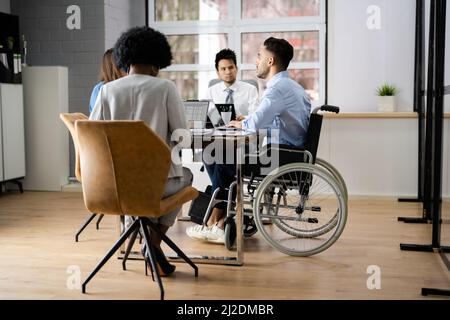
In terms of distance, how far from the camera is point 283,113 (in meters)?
3.79

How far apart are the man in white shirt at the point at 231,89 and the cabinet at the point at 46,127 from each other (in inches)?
70.8

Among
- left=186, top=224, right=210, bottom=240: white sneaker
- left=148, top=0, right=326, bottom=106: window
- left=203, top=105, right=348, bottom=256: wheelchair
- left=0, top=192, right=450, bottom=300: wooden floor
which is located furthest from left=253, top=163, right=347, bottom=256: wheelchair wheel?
left=148, top=0, right=326, bottom=106: window

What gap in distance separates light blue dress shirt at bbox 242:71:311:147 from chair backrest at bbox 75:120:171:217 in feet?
3.41

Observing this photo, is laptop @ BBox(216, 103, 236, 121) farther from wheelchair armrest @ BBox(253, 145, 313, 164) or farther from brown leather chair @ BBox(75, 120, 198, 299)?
brown leather chair @ BBox(75, 120, 198, 299)

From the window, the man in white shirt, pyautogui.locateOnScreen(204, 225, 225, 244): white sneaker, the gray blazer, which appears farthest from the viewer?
the window

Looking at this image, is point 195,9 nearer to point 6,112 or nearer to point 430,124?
point 6,112

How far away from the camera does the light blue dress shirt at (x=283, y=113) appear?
12.3 feet

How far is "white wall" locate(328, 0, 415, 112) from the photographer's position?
5914mm

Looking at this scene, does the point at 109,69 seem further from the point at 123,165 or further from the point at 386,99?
the point at 386,99

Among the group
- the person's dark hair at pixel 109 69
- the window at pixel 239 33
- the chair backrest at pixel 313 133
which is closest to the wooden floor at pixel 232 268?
the chair backrest at pixel 313 133

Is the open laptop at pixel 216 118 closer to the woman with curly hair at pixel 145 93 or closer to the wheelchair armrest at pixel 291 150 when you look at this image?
the wheelchair armrest at pixel 291 150

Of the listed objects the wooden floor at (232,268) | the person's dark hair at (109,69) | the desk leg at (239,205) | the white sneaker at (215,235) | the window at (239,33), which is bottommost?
the wooden floor at (232,268)

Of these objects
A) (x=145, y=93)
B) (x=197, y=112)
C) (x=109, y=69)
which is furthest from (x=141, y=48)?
(x=109, y=69)
